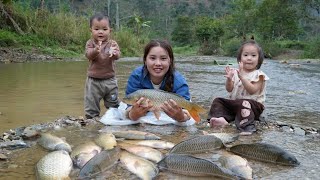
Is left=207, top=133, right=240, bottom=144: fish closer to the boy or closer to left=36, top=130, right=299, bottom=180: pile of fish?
left=36, top=130, right=299, bottom=180: pile of fish

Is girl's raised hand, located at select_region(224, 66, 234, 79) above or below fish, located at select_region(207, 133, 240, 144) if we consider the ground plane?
above

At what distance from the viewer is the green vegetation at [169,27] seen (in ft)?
75.8

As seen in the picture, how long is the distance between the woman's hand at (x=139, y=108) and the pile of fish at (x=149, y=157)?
1.04 feet

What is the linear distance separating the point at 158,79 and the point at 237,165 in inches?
74.2

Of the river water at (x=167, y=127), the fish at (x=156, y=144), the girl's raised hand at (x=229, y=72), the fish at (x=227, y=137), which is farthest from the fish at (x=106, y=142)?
the girl's raised hand at (x=229, y=72)

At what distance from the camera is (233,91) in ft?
17.1

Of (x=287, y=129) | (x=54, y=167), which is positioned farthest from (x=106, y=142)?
(x=287, y=129)

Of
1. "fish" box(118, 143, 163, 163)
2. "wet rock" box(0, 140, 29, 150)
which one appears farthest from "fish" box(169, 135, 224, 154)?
"wet rock" box(0, 140, 29, 150)

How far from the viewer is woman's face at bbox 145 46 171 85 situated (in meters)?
4.45

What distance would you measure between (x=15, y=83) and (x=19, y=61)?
309 inches

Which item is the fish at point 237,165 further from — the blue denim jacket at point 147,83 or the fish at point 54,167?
the blue denim jacket at point 147,83

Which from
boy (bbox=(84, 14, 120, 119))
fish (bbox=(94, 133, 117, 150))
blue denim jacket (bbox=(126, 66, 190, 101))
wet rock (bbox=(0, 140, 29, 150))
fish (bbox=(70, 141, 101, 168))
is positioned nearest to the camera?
fish (bbox=(70, 141, 101, 168))

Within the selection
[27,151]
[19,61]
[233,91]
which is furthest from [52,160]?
[19,61]

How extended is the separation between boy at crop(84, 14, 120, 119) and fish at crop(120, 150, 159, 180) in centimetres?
235
